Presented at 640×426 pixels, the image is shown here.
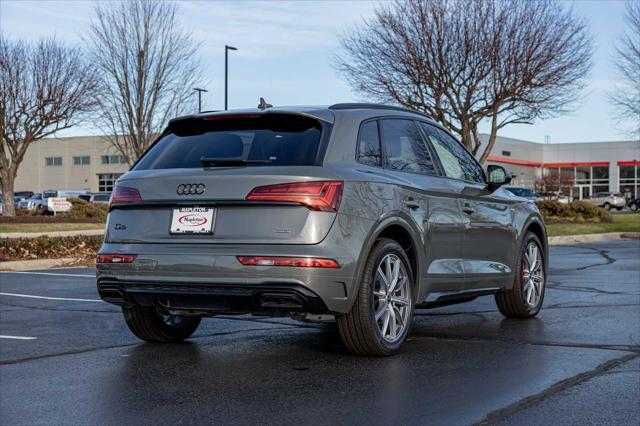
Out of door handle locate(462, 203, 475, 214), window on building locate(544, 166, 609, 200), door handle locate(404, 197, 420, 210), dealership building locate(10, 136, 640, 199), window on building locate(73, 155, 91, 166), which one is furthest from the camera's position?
window on building locate(73, 155, 91, 166)

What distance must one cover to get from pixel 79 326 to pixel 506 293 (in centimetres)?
394

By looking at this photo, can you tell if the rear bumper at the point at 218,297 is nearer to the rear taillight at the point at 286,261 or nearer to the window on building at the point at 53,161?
the rear taillight at the point at 286,261

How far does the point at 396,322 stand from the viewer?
6.57m

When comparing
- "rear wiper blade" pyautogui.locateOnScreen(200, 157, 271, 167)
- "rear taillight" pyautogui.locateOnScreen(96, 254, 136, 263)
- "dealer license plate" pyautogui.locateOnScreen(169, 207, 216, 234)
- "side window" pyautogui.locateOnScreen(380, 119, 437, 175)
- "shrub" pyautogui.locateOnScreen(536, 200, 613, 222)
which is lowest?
"shrub" pyautogui.locateOnScreen(536, 200, 613, 222)

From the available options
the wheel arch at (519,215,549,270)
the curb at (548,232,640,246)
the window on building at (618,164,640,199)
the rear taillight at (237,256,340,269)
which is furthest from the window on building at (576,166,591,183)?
the rear taillight at (237,256,340,269)

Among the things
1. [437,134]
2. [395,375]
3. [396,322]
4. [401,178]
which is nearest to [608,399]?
[395,375]


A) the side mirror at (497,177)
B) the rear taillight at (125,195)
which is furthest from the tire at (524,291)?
the rear taillight at (125,195)

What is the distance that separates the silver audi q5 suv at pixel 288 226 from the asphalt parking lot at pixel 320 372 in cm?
39

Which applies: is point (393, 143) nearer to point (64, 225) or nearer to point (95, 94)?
point (64, 225)

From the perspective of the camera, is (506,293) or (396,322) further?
(506,293)

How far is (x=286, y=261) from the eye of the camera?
18.8ft

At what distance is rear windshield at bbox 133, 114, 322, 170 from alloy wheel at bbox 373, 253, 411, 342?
0.99 meters

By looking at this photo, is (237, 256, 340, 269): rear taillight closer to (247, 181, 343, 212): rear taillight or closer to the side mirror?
(247, 181, 343, 212): rear taillight

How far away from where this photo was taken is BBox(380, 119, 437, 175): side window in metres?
6.87
